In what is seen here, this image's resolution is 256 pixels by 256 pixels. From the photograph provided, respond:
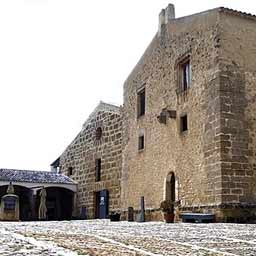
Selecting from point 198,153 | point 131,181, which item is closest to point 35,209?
point 131,181

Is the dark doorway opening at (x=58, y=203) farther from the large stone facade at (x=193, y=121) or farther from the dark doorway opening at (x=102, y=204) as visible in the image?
the large stone facade at (x=193, y=121)

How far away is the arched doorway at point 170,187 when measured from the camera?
15.9 meters

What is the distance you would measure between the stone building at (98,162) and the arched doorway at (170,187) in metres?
5.22

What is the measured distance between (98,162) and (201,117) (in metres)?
10.7

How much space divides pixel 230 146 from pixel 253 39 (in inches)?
152

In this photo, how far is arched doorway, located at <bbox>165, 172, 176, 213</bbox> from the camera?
52.1ft

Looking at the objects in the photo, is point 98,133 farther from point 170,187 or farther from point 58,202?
point 170,187

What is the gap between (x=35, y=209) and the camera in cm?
2552

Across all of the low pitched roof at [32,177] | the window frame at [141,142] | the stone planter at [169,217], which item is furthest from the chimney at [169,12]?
the low pitched roof at [32,177]

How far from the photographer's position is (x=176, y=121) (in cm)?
1570

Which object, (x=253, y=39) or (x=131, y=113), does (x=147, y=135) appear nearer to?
(x=131, y=113)

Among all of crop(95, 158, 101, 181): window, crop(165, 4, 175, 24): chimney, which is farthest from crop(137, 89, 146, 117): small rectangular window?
crop(95, 158, 101, 181): window

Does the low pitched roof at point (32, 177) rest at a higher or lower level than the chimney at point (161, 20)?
lower

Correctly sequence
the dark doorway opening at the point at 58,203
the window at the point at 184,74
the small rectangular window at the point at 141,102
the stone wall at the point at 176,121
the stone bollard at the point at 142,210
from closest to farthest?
the stone wall at the point at 176,121 → the window at the point at 184,74 → the stone bollard at the point at 142,210 → the small rectangular window at the point at 141,102 → the dark doorway opening at the point at 58,203
